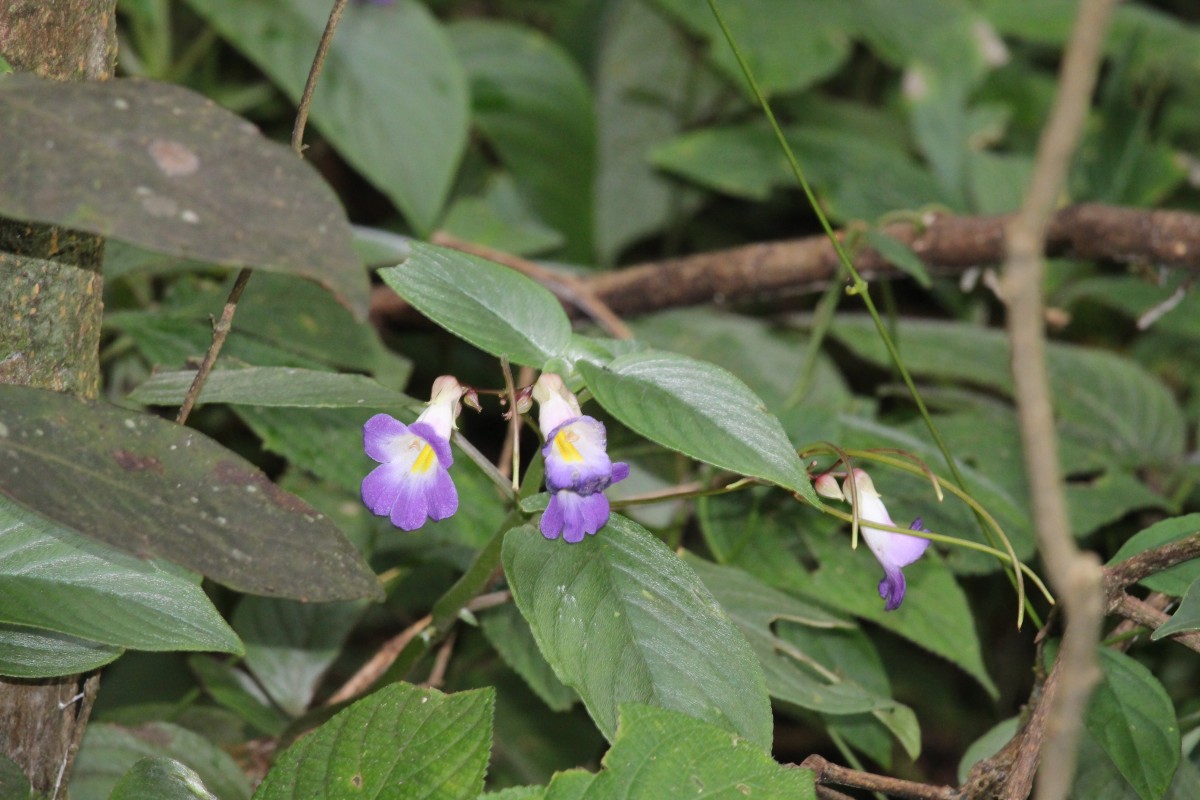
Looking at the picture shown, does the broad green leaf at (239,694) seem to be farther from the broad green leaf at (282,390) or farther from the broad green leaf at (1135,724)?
the broad green leaf at (1135,724)

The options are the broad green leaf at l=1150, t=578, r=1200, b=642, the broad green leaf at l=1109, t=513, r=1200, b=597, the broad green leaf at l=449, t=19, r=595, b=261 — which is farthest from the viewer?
the broad green leaf at l=449, t=19, r=595, b=261

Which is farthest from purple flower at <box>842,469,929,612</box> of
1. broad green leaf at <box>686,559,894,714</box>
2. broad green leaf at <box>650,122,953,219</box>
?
broad green leaf at <box>650,122,953,219</box>

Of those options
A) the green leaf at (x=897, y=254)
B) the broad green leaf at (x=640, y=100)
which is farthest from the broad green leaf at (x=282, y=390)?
the broad green leaf at (x=640, y=100)

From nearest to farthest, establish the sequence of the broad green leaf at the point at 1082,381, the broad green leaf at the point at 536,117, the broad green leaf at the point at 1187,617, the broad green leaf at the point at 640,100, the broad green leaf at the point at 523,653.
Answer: the broad green leaf at the point at 1187,617 → the broad green leaf at the point at 523,653 → the broad green leaf at the point at 1082,381 → the broad green leaf at the point at 536,117 → the broad green leaf at the point at 640,100

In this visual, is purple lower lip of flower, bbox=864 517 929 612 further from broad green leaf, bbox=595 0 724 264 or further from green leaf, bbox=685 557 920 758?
broad green leaf, bbox=595 0 724 264

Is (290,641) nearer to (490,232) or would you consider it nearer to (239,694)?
(239,694)

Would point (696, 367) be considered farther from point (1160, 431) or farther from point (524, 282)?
point (1160, 431)
